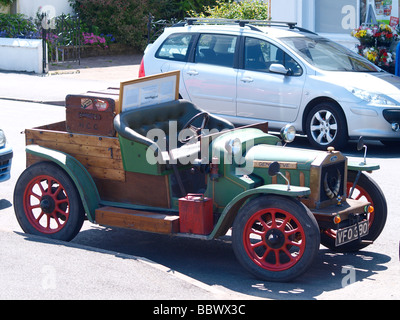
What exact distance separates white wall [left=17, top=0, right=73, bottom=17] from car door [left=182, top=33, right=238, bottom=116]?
13281mm

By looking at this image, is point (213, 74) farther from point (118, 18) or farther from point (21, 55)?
point (118, 18)

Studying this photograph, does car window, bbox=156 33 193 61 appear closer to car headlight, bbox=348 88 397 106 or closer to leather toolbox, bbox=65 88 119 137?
car headlight, bbox=348 88 397 106

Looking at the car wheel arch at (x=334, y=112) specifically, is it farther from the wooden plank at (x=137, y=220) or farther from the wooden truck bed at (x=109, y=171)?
the wooden plank at (x=137, y=220)

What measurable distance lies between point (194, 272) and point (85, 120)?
5.91ft

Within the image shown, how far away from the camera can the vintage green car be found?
20.6 feet

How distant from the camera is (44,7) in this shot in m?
25.1

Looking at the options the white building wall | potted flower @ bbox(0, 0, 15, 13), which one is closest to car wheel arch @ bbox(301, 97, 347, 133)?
the white building wall

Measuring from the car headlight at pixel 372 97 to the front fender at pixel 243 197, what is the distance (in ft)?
18.3

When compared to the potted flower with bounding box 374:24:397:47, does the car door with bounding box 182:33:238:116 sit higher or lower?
lower

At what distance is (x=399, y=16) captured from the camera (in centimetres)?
1686

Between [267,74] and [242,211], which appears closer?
[242,211]

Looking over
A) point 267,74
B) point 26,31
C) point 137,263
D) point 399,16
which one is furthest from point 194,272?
point 26,31

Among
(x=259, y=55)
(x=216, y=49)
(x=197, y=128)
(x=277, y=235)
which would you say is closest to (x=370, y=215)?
(x=277, y=235)

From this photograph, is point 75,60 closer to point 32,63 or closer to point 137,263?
point 32,63
